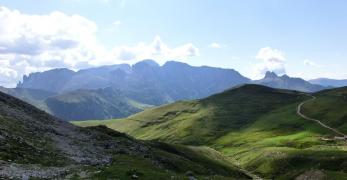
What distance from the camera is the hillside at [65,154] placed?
149 feet

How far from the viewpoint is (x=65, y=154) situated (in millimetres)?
61188

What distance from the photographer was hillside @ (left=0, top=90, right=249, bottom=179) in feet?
149

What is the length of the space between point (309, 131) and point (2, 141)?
150 meters

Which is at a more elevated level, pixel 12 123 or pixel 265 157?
pixel 12 123

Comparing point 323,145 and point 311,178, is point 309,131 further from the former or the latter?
point 311,178

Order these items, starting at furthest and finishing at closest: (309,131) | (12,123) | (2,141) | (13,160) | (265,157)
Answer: (309,131), (265,157), (12,123), (2,141), (13,160)

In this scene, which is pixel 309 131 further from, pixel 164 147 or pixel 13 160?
pixel 13 160

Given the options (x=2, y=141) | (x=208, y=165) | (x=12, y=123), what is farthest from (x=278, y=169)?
(x=2, y=141)

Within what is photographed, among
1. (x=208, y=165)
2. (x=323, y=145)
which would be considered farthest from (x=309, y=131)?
(x=208, y=165)

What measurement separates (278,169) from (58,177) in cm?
8742

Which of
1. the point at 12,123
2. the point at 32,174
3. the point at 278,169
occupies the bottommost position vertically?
the point at 278,169

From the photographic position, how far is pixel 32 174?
41.8 m

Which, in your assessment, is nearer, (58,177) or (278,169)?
(58,177)

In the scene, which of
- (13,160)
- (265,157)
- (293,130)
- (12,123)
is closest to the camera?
(13,160)
